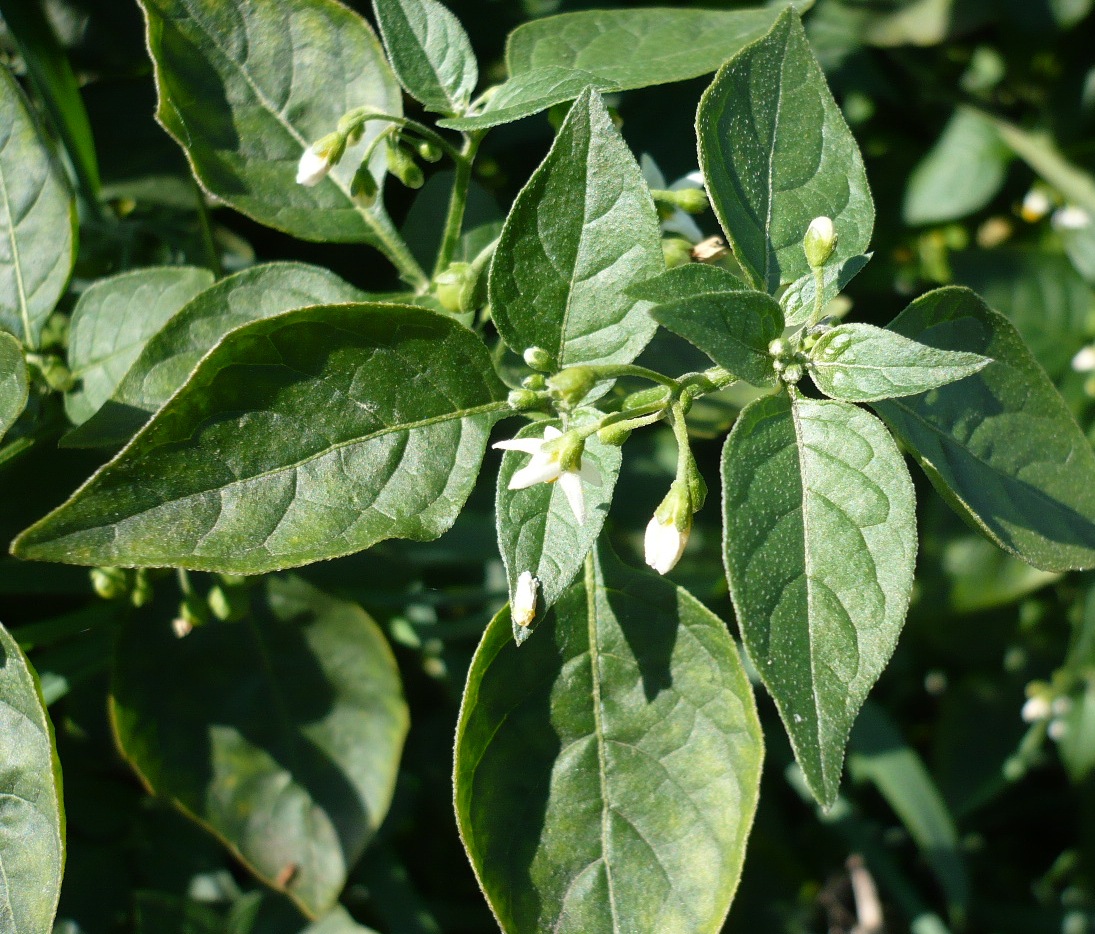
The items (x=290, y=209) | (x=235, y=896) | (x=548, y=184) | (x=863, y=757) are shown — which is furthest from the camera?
A: (x=863, y=757)

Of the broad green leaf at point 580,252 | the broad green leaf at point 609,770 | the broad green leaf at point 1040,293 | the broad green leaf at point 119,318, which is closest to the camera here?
the broad green leaf at point 580,252

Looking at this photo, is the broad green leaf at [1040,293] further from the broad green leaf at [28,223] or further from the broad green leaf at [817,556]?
the broad green leaf at [28,223]

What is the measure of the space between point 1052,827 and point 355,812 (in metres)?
1.91

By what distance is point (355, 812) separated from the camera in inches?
54.4

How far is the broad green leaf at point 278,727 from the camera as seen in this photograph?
1330 mm

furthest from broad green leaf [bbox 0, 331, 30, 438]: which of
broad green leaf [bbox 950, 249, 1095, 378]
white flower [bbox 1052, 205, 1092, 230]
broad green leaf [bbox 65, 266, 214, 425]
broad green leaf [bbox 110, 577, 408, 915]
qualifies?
white flower [bbox 1052, 205, 1092, 230]

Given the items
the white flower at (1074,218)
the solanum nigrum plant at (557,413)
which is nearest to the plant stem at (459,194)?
the solanum nigrum plant at (557,413)

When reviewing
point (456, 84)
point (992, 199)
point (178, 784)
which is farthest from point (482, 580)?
point (992, 199)

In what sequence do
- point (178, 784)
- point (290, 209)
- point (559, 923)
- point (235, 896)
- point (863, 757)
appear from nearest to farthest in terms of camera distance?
point (559, 923)
point (290, 209)
point (178, 784)
point (235, 896)
point (863, 757)

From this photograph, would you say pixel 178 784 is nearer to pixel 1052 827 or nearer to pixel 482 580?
pixel 482 580

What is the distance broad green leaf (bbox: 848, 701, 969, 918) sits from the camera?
1801mm

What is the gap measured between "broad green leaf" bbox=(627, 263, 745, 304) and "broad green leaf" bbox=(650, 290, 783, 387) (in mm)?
18

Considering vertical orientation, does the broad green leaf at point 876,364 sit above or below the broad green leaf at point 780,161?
below

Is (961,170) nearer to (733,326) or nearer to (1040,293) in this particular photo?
(1040,293)
